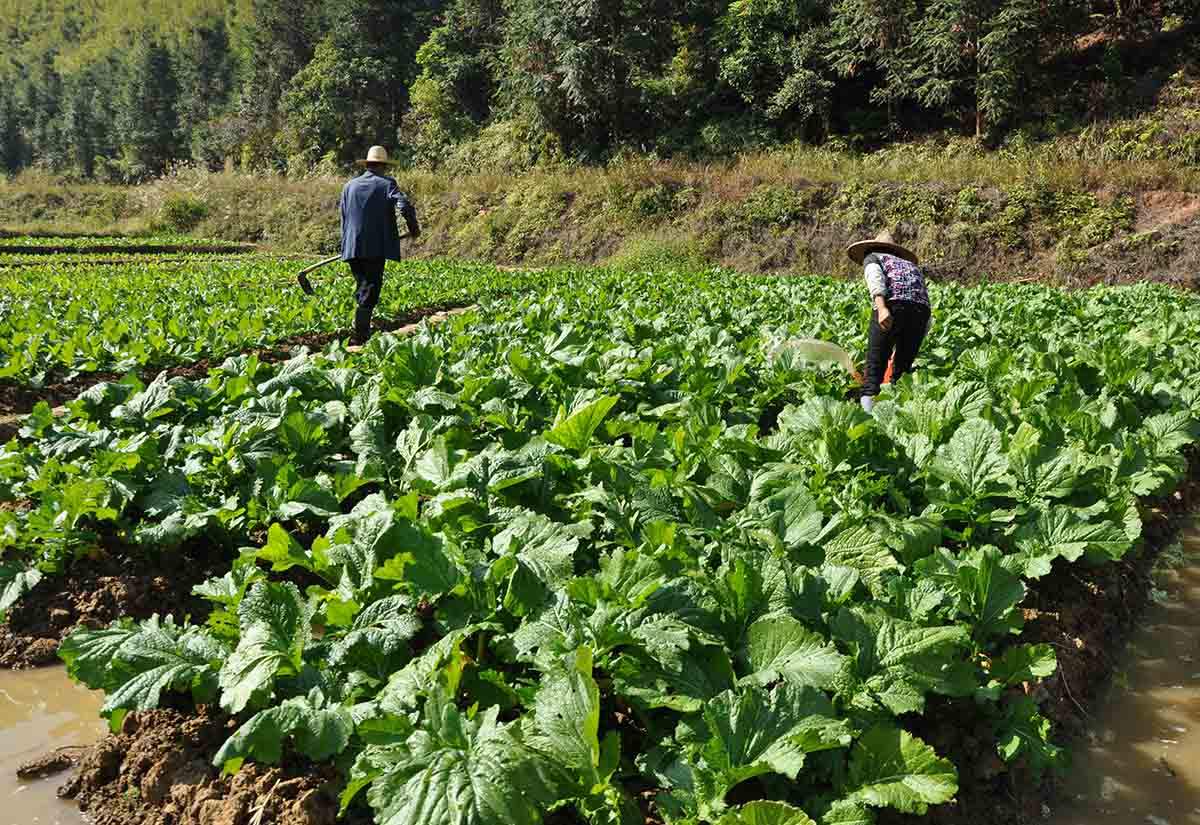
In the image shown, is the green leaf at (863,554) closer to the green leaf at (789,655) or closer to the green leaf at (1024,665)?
the green leaf at (1024,665)

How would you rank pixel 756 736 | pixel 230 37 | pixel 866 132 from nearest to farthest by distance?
1. pixel 756 736
2. pixel 866 132
3. pixel 230 37

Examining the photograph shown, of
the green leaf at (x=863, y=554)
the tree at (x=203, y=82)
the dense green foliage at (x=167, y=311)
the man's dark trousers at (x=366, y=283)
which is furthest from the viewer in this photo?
the tree at (x=203, y=82)

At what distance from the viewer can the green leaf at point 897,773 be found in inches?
63.5

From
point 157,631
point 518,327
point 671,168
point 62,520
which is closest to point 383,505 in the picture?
point 157,631

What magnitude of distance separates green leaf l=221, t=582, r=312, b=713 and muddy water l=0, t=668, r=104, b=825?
0.51 metres

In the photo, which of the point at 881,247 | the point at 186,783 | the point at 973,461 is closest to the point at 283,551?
the point at 186,783

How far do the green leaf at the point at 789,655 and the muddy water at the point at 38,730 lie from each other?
1766 mm

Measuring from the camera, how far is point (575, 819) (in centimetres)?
175

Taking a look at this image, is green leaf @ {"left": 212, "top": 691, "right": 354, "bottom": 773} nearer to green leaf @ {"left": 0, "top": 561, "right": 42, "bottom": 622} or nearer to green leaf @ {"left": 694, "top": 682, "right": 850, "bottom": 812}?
green leaf @ {"left": 694, "top": 682, "right": 850, "bottom": 812}

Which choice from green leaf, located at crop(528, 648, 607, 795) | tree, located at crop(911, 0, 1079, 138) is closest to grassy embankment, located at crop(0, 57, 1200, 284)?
tree, located at crop(911, 0, 1079, 138)

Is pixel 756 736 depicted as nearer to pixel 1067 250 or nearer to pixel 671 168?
pixel 1067 250

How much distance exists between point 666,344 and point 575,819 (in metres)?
4.28

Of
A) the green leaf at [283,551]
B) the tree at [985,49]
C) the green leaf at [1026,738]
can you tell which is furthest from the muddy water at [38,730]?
the tree at [985,49]

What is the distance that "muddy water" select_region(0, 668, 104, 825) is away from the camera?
2.04 meters
